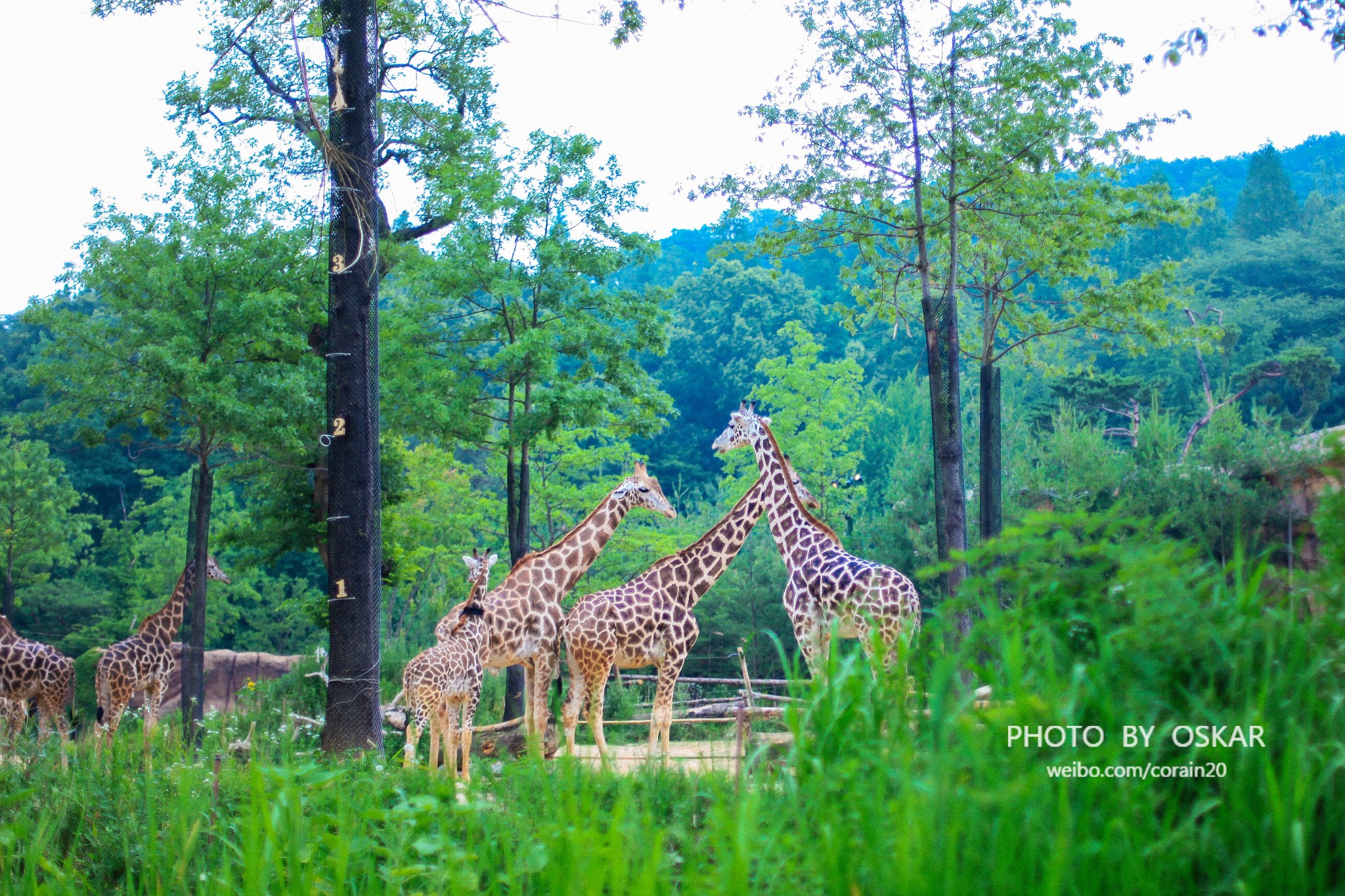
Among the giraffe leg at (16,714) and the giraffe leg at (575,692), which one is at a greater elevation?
the giraffe leg at (575,692)

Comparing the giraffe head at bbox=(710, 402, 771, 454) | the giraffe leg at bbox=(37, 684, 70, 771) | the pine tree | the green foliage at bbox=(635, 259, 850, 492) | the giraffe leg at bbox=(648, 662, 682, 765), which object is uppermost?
the pine tree

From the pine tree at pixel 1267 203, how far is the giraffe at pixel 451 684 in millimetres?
43793

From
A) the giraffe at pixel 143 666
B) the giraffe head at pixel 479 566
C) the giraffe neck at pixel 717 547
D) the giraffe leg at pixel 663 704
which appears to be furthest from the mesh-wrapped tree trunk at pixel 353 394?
the giraffe at pixel 143 666

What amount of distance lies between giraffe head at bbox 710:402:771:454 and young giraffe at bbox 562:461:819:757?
1096mm

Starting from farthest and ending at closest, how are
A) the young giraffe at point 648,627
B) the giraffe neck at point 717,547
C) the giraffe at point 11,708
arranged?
the giraffe at point 11,708 < the giraffe neck at point 717,547 < the young giraffe at point 648,627

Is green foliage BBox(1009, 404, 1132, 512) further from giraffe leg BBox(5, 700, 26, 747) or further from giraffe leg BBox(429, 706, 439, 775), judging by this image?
giraffe leg BBox(5, 700, 26, 747)

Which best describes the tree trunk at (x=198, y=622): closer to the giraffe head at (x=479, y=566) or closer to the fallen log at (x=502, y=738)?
the fallen log at (x=502, y=738)

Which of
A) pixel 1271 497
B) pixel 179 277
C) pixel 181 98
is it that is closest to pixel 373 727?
pixel 179 277

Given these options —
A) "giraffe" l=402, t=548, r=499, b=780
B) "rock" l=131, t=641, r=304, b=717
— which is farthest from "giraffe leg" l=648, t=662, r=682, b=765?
"rock" l=131, t=641, r=304, b=717

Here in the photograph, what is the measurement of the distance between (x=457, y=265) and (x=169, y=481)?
2283cm

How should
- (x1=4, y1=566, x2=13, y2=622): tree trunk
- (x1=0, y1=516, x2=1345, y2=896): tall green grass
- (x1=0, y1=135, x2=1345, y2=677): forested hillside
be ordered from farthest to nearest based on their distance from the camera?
(x1=4, y1=566, x2=13, y2=622): tree trunk < (x1=0, y1=135, x2=1345, y2=677): forested hillside < (x1=0, y1=516, x2=1345, y2=896): tall green grass

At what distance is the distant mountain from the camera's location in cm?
5803

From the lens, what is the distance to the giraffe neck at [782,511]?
8680 mm

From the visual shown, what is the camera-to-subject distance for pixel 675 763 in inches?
210
